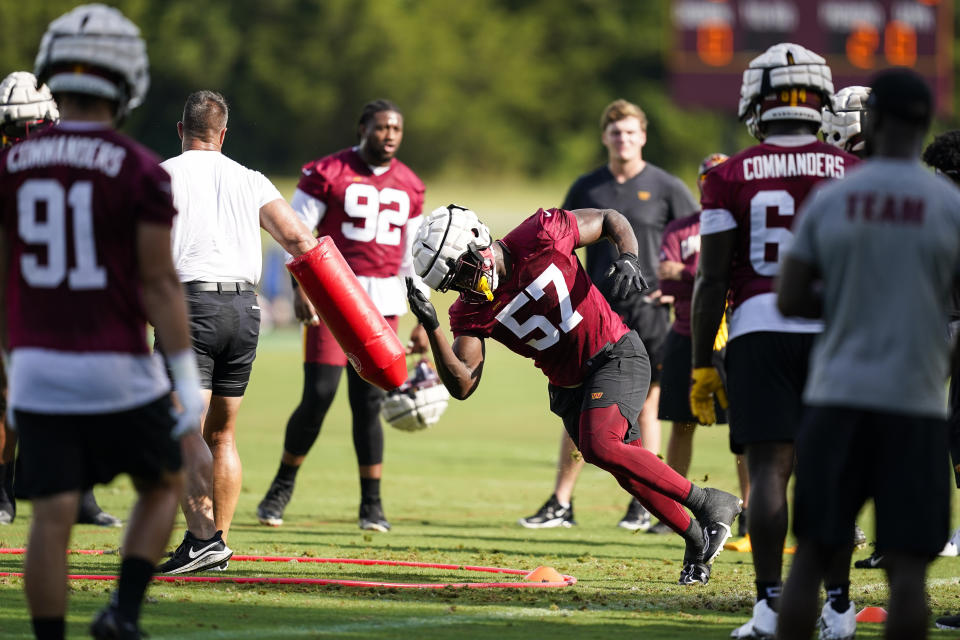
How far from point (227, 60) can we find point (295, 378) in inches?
Answer: 1233

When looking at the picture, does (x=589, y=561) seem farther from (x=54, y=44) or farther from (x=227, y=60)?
(x=227, y=60)

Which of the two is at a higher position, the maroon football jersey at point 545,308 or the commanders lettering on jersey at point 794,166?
the commanders lettering on jersey at point 794,166

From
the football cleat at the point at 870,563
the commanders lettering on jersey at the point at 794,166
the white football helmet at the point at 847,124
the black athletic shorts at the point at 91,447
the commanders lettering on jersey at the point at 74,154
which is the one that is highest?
the white football helmet at the point at 847,124

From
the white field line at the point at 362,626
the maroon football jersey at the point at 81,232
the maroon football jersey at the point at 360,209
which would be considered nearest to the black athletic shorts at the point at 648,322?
the maroon football jersey at the point at 360,209

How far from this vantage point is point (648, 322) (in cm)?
939

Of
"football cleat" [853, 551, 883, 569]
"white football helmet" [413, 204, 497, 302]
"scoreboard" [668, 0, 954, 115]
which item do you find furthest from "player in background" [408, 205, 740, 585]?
"scoreboard" [668, 0, 954, 115]

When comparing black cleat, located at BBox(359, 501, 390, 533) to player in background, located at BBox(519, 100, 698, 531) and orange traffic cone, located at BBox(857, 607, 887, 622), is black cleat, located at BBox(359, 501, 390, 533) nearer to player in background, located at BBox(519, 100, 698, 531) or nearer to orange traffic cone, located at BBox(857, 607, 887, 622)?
player in background, located at BBox(519, 100, 698, 531)

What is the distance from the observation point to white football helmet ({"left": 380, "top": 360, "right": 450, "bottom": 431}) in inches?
344

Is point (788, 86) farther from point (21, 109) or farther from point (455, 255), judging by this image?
point (21, 109)

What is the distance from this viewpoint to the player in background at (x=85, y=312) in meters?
4.29

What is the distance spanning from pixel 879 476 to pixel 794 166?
→ 1600 mm

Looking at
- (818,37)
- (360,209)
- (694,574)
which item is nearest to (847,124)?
(694,574)

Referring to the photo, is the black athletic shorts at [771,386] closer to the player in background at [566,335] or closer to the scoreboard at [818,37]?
the player in background at [566,335]

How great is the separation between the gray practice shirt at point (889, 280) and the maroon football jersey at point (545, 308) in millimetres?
2505
